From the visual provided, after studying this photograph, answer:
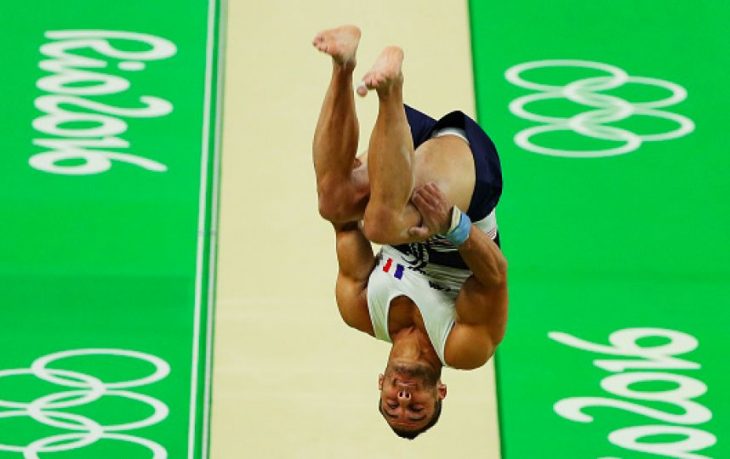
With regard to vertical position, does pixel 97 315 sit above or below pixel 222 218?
below

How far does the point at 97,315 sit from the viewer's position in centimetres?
784

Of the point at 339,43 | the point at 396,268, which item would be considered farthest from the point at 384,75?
the point at 396,268

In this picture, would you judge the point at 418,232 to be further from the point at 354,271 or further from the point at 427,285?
the point at 354,271

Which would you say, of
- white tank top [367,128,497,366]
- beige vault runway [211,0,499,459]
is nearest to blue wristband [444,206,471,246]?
white tank top [367,128,497,366]

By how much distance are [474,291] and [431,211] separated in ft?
1.68

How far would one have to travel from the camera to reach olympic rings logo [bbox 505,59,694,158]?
8.59 m

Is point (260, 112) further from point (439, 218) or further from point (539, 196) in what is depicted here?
point (439, 218)

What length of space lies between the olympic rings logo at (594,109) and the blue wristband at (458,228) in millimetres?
3081

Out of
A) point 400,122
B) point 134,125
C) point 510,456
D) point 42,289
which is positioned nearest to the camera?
point 400,122

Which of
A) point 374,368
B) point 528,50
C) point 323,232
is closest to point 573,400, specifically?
point 374,368

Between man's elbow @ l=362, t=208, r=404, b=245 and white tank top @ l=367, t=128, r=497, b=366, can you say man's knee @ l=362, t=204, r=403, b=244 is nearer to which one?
man's elbow @ l=362, t=208, r=404, b=245

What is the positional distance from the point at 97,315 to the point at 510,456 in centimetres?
210

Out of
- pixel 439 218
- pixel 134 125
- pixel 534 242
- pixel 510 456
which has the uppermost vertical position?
pixel 134 125

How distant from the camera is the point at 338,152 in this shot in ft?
18.6
